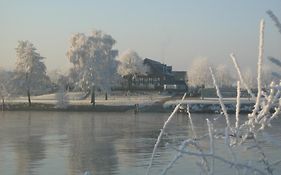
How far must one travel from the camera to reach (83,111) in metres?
60.2

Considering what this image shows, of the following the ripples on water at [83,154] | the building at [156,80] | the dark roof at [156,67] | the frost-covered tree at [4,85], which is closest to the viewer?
the ripples on water at [83,154]

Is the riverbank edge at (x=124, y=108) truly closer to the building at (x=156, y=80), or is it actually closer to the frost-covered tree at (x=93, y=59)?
the frost-covered tree at (x=93, y=59)

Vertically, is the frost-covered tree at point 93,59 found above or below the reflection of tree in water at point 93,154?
above

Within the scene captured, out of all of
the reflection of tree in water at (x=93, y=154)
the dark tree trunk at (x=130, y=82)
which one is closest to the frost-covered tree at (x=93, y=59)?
the dark tree trunk at (x=130, y=82)

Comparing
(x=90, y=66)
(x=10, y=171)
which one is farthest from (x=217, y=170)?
(x=90, y=66)

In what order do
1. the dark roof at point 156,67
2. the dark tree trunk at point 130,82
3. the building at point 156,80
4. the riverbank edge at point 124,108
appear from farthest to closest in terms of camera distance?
the dark roof at point 156,67, the building at point 156,80, the dark tree trunk at point 130,82, the riverbank edge at point 124,108

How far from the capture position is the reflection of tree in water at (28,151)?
16.0 metres

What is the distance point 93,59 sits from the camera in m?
71.1

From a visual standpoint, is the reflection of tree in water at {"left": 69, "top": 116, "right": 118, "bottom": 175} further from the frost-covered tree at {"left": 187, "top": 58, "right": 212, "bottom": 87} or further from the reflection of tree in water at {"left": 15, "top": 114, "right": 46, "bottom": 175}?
the frost-covered tree at {"left": 187, "top": 58, "right": 212, "bottom": 87}

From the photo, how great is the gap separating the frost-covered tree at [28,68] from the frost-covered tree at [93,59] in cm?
463

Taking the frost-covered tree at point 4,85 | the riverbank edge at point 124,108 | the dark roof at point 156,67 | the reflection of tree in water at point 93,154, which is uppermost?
the dark roof at point 156,67

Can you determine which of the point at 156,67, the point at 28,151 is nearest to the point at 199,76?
the point at 156,67

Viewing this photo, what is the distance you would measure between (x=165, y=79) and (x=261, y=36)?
327 feet

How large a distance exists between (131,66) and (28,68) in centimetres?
3198
